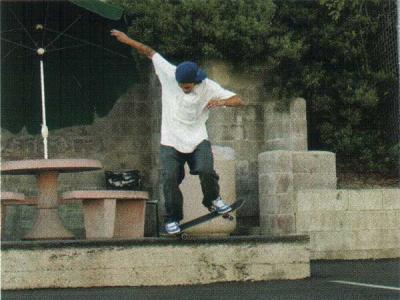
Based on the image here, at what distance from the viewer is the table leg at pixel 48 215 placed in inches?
434

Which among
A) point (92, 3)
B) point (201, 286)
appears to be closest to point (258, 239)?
point (201, 286)

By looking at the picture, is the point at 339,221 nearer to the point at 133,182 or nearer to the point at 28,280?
the point at 133,182

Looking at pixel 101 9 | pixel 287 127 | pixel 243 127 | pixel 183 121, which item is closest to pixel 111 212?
pixel 183 121

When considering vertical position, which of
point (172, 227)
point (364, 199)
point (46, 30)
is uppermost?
point (46, 30)

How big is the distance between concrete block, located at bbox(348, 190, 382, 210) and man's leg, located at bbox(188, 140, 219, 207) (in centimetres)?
390

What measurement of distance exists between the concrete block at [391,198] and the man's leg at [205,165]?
4156 millimetres

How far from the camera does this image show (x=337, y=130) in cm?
1459

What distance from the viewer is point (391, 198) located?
1276 cm

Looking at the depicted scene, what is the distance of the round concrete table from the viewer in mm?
10688

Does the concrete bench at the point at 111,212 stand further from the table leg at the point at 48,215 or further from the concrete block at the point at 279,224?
the concrete block at the point at 279,224

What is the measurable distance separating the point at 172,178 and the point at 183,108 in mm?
641

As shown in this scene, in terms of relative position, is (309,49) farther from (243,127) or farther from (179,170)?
(179,170)

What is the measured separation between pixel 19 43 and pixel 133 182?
2.78 m

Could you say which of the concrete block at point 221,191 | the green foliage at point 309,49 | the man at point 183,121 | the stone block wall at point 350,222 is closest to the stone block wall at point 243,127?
the green foliage at point 309,49
